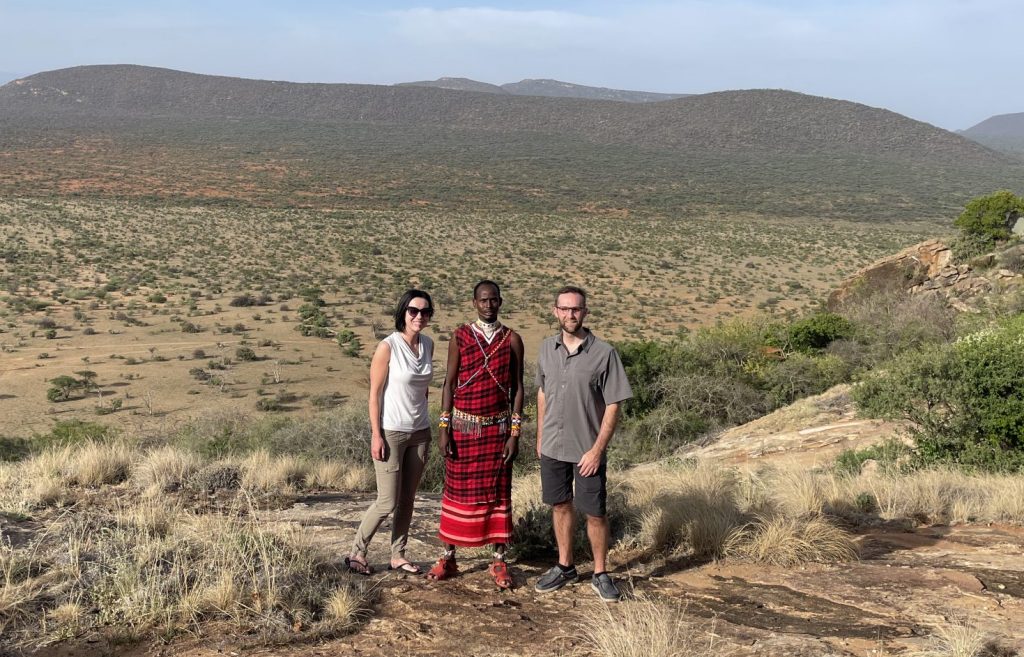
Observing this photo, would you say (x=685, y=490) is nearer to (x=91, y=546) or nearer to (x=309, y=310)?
(x=91, y=546)

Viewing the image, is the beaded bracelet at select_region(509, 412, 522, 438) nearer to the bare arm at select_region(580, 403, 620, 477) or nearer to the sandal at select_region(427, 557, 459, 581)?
the bare arm at select_region(580, 403, 620, 477)

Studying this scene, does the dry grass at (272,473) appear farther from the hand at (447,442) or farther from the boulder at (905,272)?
the boulder at (905,272)

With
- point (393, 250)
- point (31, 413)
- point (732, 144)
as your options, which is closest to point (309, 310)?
point (31, 413)

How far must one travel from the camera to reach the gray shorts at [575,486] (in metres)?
4.35

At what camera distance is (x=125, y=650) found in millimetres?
3771

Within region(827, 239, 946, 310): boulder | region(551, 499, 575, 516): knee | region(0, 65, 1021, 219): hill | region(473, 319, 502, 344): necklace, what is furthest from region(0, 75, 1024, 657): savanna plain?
region(0, 65, 1021, 219): hill

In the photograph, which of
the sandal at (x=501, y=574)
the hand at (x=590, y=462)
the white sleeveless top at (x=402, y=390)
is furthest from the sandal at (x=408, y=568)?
the hand at (x=590, y=462)

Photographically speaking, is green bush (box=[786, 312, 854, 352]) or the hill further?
the hill

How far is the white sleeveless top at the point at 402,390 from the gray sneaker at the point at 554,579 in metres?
1.08

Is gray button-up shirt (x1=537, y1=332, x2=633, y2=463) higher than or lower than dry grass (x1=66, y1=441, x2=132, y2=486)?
higher

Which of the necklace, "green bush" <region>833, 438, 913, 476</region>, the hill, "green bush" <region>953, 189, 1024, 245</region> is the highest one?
the hill

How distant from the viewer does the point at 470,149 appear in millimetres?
94250

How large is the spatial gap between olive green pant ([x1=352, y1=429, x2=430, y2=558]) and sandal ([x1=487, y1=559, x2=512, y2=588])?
22.8 inches

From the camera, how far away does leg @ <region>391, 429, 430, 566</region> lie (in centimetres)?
474
